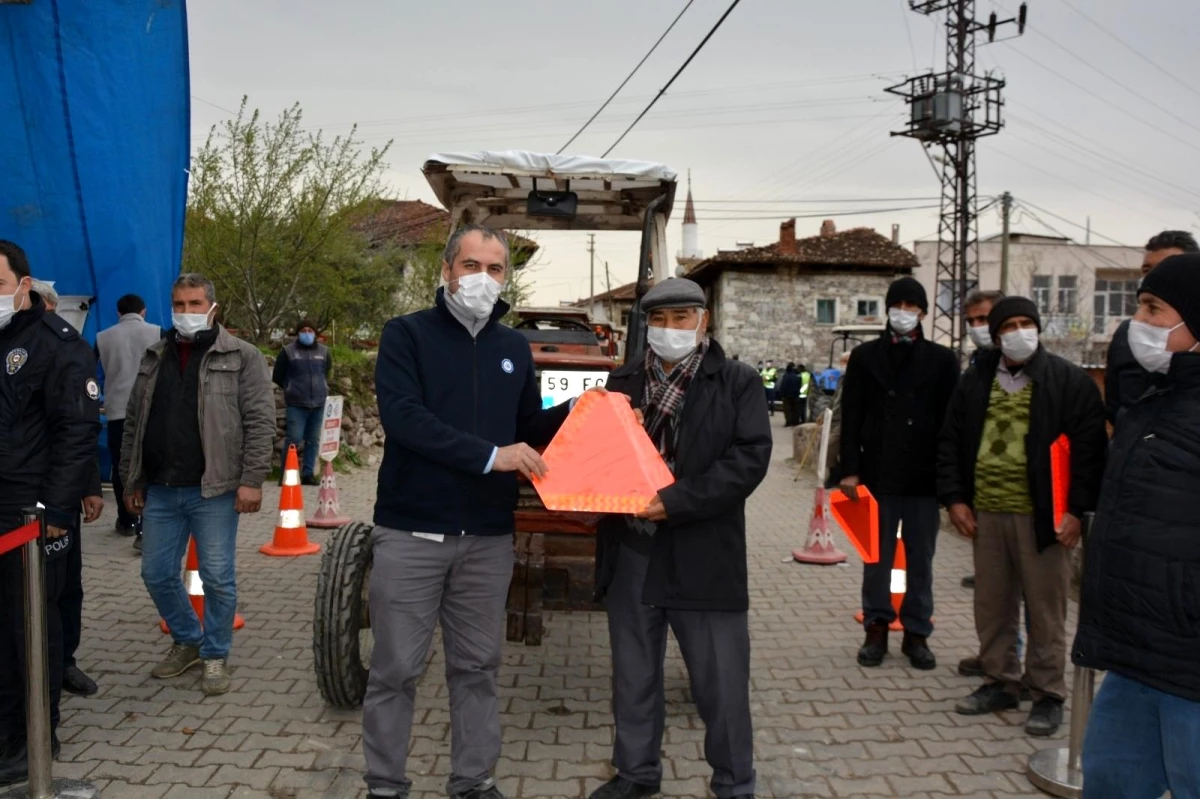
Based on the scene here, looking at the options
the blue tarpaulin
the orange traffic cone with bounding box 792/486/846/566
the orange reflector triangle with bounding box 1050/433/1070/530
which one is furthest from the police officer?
the orange traffic cone with bounding box 792/486/846/566

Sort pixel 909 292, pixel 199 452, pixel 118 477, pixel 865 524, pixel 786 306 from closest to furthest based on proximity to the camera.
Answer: pixel 199 452 < pixel 909 292 < pixel 865 524 < pixel 118 477 < pixel 786 306

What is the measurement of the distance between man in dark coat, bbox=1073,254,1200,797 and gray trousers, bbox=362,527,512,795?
208 cm

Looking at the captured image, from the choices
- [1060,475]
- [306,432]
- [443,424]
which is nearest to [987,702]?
[1060,475]

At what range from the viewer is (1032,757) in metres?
4.13

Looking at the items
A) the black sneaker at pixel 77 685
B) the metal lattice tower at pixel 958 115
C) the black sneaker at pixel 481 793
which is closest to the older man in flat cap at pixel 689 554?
the black sneaker at pixel 481 793

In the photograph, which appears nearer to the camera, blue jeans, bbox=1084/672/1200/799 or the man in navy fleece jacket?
blue jeans, bbox=1084/672/1200/799

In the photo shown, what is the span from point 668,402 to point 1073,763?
2.35 meters

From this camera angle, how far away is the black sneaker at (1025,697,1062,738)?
445 centimetres

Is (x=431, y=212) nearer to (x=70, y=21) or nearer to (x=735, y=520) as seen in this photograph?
(x=70, y=21)

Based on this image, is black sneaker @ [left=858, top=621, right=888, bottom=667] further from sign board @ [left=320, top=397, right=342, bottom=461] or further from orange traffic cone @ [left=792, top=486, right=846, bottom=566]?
sign board @ [left=320, top=397, right=342, bottom=461]

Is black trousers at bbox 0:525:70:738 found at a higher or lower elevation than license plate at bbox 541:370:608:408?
lower

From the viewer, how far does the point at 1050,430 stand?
4.48 meters

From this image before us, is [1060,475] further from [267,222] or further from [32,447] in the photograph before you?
[267,222]

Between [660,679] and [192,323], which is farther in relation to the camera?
[192,323]
